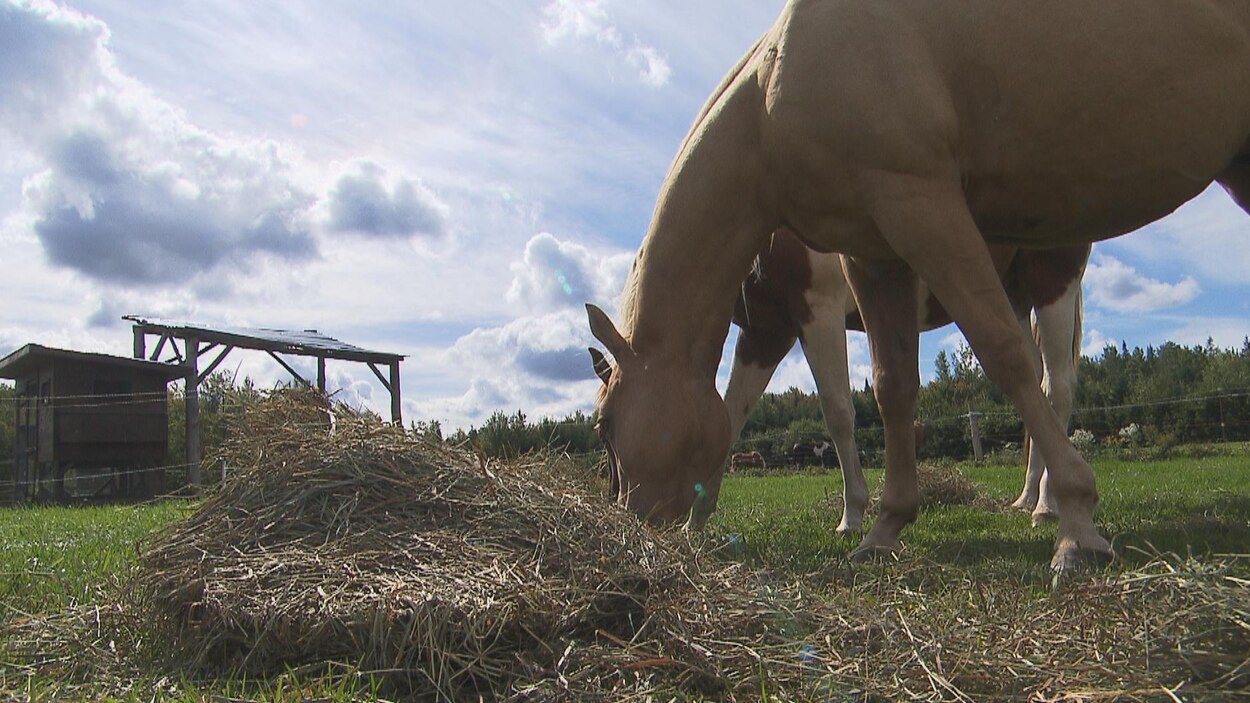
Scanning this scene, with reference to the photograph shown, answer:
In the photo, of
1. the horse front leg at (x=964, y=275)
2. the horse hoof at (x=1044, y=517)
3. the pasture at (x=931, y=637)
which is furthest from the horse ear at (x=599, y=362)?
the horse hoof at (x=1044, y=517)

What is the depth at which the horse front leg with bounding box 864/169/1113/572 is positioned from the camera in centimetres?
288

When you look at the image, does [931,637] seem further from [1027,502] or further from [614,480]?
[1027,502]

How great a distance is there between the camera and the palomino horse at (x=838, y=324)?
16.9 ft

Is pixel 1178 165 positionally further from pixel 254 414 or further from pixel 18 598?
pixel 18 598

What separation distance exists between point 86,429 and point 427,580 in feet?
51.2

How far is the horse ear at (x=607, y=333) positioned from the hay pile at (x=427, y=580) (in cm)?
93

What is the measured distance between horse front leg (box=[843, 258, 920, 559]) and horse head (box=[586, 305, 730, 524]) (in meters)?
0.73

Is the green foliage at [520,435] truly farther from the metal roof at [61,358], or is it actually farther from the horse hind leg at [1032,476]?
the metal roof at [61,358]

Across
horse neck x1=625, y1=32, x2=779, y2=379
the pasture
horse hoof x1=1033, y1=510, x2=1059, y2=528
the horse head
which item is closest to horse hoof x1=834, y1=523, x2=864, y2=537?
horse hoof x1=1033, y1=510, x2=1059, y2=528

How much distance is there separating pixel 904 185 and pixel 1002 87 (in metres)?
0.59

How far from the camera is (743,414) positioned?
5777 millimetres

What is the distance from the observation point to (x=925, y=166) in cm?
296

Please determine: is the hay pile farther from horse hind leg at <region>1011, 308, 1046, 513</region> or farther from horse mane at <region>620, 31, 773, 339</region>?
horse hind leg at <region>1011, 308, 1046, 513</region>

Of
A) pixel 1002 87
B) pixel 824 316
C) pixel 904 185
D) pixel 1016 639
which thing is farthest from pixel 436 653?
pixel 824 316
